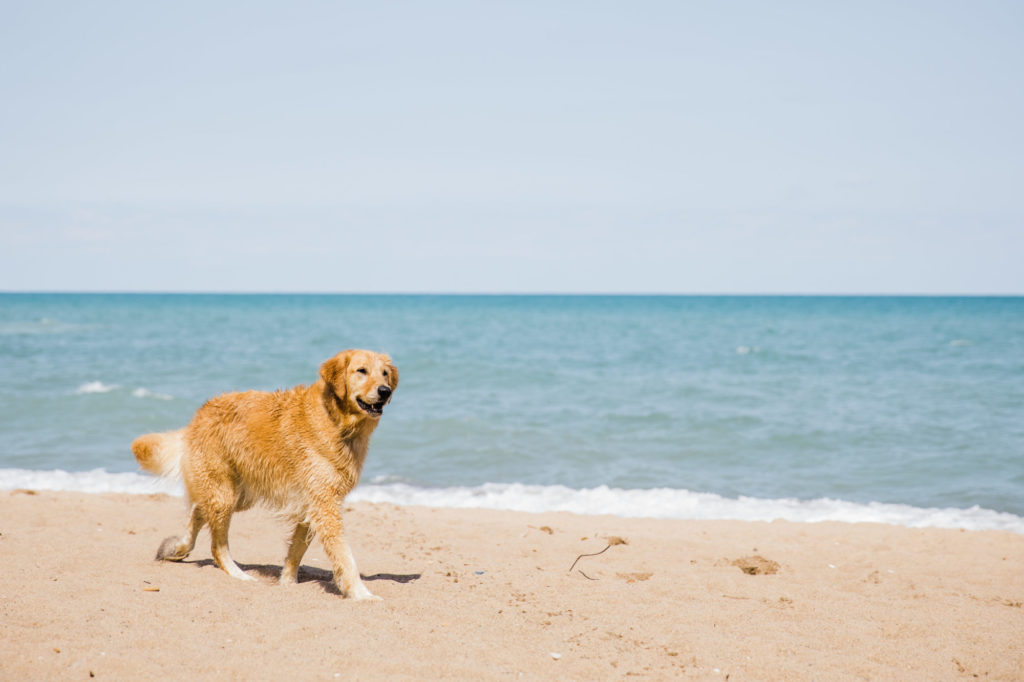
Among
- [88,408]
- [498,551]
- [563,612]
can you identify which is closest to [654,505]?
[498,551]

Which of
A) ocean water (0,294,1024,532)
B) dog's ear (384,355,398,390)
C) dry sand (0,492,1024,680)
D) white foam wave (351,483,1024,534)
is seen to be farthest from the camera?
ocean water (0,294,1024,532)

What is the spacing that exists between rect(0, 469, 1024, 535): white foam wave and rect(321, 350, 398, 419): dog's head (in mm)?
5593

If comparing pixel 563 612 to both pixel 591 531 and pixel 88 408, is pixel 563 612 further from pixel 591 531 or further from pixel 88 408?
pixel 88 408

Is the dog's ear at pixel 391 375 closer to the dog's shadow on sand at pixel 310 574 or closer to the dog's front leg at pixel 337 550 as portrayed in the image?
the dog's front leg at pixel 337 550

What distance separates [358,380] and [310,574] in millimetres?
1915

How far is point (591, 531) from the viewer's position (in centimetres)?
888

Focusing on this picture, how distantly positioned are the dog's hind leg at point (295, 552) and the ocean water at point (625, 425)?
5.35 m

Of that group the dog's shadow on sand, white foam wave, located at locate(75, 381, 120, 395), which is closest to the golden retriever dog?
the dog's shadow on sand

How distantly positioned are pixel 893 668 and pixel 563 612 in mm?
2253

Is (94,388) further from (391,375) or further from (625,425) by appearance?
(391,375)

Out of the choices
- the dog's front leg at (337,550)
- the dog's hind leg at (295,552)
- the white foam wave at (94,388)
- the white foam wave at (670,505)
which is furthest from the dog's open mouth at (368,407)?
the white foam wave at (94,388)

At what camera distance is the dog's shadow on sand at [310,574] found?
638 centimetres

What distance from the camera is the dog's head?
5.76m

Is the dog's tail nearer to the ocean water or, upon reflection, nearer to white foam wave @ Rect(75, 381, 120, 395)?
the ocean water
